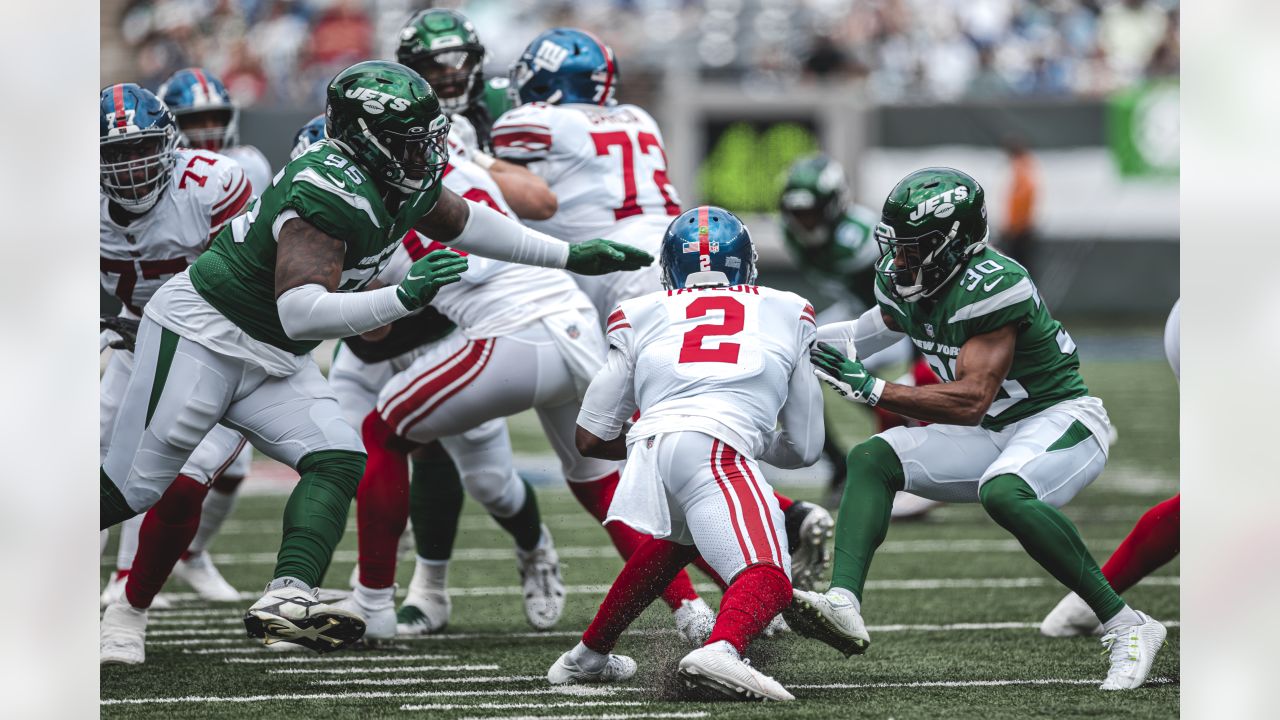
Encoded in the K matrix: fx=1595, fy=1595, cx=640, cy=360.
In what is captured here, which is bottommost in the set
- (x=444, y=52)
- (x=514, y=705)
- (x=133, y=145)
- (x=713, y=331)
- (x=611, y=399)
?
(x=514, y=705)

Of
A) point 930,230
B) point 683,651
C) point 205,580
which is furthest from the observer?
point 205,580

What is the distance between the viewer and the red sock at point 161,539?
4852 millimetres

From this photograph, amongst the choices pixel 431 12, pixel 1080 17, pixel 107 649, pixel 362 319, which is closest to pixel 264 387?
pixel 362 319

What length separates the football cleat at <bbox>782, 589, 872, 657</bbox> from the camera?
389 centimetres

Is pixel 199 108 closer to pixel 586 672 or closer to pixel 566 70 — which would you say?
pixel 566 70

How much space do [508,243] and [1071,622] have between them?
6.83ft

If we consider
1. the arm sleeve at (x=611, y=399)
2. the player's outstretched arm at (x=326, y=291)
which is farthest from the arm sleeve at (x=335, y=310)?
the arm sleeve at (x=611, y=399)

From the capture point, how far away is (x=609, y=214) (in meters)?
5.55

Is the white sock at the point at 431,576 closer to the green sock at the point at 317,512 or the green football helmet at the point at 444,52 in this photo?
the green sock at the point at 317,512

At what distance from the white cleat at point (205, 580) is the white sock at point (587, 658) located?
7.19 ft

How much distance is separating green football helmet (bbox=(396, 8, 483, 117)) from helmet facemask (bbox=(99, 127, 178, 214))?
3.08ft

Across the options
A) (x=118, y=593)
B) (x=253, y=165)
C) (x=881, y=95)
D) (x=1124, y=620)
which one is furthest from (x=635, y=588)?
(x=881, y=95)

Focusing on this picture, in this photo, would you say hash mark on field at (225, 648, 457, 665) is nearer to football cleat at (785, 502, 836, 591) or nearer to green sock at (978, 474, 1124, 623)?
football cleat at (785, 502, 836, 591)

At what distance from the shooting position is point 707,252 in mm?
4172
